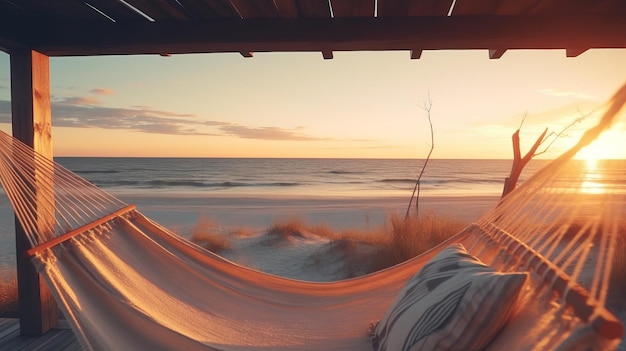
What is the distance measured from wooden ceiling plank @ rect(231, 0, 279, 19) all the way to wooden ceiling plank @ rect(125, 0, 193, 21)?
0.20 meters

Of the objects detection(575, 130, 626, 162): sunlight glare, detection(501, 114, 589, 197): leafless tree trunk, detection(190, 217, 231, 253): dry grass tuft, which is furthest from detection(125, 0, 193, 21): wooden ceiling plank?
Result: detection(190, 217, 231, 253): dry grass tuft

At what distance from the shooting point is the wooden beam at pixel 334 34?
148 centimetres

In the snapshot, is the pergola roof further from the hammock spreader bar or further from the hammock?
the hammock spreader bar

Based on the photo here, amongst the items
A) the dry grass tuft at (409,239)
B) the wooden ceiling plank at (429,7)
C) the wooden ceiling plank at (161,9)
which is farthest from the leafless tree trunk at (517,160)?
the wooden ceiling plank at (161,9)

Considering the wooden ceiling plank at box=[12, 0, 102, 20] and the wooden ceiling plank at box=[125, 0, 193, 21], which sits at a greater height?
the wooden ceiling plank at box=[125, 0, 193, 21]

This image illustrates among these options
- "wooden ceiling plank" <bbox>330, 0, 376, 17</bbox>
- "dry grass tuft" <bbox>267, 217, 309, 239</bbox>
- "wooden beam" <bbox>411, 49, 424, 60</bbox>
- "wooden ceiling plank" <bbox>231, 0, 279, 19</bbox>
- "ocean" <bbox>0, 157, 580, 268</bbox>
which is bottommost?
"ocean" <bbox>0, 157, 580, 268</bbox>

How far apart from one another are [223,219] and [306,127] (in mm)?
12114

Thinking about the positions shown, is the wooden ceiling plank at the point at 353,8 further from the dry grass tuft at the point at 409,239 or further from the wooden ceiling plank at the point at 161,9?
the dry grass tuft at the point at 409,239

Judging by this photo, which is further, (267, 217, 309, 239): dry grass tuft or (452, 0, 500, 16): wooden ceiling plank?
(267, 217, 309, 239): dry grass tuft

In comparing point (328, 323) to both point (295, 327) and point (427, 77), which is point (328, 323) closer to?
point (295, 327)

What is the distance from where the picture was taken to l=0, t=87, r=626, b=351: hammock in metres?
0.76

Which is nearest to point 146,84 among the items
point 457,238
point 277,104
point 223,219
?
point 277,104

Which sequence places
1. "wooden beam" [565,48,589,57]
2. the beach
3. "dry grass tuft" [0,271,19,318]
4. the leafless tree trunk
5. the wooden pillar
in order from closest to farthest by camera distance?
"wooden beam" [565,48,589,57] → the wooden pillar → "dry grass tuft" [0,271,19,318] → the leafless tree trunk → the beach

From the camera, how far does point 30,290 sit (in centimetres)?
173
